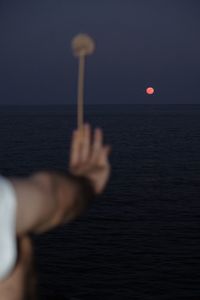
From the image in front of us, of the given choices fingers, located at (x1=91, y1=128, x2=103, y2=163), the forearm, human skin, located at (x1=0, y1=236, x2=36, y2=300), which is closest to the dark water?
A: human skin, located at (x1=0, y1=236, x2=36, y2=300)

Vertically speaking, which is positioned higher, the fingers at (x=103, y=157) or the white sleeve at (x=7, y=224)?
the fingers at (x=103, y=157)

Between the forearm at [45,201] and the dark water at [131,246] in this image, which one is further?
the dark water at [131,246]

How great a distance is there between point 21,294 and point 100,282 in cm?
2372

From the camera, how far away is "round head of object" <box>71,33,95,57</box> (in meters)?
2.02

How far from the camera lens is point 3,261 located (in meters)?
1.65

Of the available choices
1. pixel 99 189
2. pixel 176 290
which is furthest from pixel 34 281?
pixel 176 290

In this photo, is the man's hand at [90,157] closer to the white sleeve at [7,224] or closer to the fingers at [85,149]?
the fingers at [85,149]

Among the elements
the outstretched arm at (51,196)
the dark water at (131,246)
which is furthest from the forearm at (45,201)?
the dark water at (131,246)

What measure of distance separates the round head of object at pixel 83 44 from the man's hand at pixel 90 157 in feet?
0.84

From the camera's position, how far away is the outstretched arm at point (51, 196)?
1.70 metres

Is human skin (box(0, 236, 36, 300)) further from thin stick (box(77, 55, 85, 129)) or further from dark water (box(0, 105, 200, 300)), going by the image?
dark water (box(0, 105, 200, 300))

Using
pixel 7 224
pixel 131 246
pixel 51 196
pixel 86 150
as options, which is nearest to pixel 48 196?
pixel 51 196

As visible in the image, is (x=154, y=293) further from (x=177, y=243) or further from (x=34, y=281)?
(x=34, y=281)

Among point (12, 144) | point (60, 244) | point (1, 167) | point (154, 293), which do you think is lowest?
point (154, 293)
